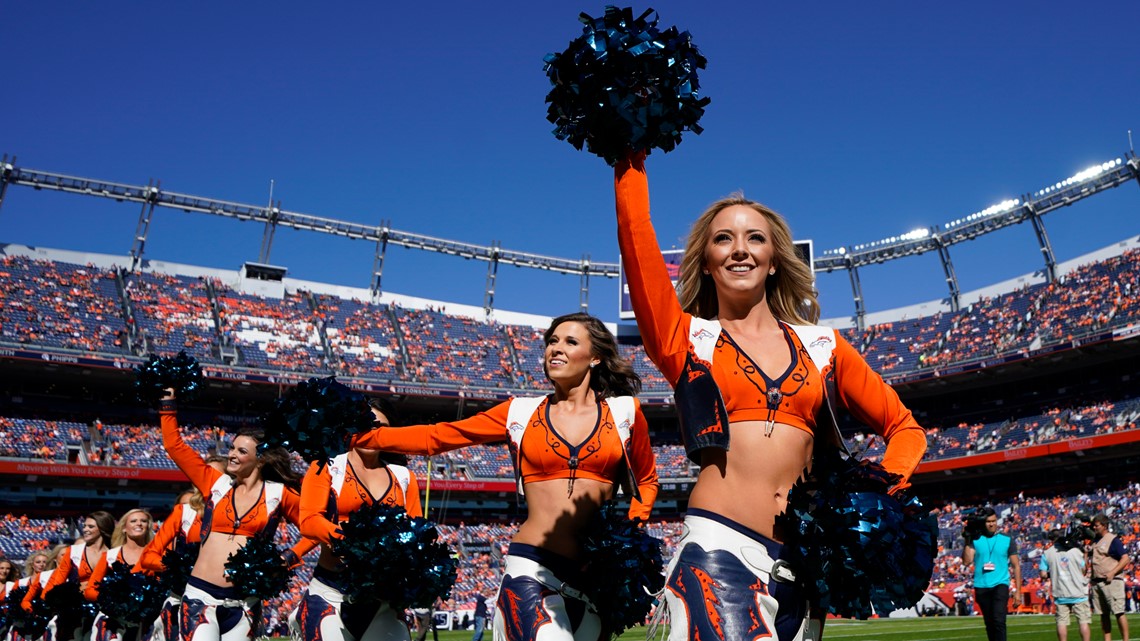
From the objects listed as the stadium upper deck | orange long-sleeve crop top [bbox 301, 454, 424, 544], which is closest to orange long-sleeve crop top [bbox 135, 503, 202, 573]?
orange long-sleeve crop top [bbox 301, 454, 424, 544]

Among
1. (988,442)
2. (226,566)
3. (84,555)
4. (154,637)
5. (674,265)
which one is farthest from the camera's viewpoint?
(674,265)

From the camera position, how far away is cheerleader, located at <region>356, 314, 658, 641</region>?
4199 mm

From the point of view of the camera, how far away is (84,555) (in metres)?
10.4

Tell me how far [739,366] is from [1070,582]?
1061 cm

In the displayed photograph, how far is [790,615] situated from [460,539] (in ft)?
112

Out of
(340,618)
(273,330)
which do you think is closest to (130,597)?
(340,618)

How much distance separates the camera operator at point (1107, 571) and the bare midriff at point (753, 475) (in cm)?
1020

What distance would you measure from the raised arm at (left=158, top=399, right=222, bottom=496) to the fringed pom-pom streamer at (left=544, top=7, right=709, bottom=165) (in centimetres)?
557

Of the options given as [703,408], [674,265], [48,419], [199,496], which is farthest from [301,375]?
[703,408]

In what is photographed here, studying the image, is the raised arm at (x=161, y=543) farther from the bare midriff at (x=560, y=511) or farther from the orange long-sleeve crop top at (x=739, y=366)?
the orange long-sleeve crop top at (x=739, y=366)

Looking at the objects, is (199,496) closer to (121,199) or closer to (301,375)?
(301,375)

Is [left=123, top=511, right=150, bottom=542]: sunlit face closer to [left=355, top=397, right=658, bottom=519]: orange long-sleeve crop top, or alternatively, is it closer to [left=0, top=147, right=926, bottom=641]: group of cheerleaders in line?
[left=0, top=147, right=926, bottom=641]: group of cheerleaders in line

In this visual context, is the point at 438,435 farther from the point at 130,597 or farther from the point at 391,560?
the point at 130,597

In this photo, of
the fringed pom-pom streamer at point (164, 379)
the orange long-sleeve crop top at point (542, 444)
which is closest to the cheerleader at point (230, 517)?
the fringed pom-pom streamer at point (164, 379)
